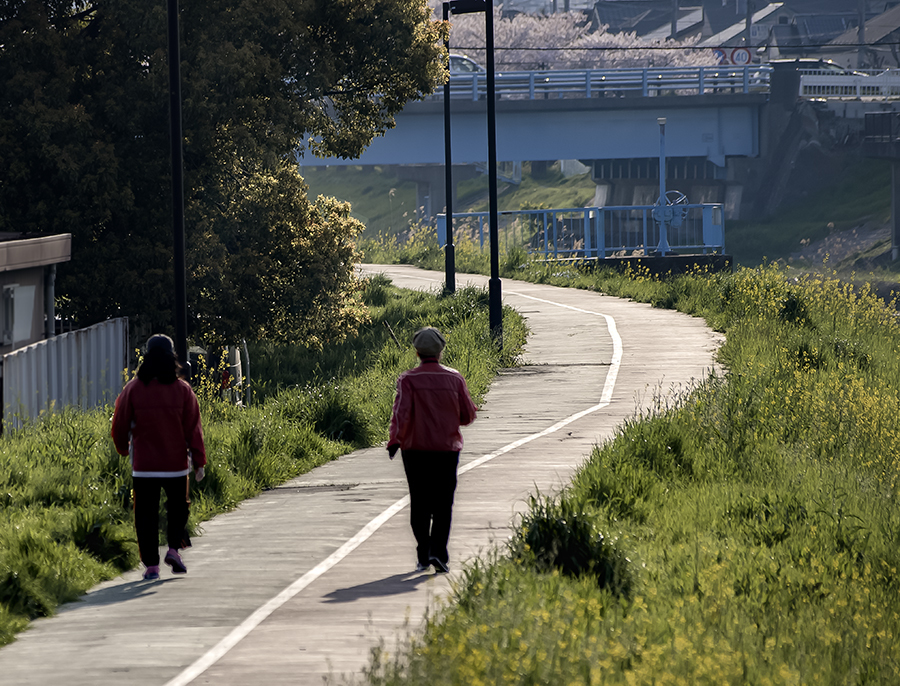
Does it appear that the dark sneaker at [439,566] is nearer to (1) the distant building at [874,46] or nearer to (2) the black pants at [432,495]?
(2) the black pants at [432,495]

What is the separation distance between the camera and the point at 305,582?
8594 millimetres

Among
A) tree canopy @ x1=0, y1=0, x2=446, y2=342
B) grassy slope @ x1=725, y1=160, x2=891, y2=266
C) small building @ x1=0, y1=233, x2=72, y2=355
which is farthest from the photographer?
grassy slope @ x1=725, y1=160, x2=891, y2=266

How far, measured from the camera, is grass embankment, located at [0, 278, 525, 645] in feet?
29.4

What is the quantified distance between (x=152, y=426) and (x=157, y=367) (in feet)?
1.40

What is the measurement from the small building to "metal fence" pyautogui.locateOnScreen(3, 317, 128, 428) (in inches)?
21.8

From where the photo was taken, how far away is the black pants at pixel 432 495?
8.68 m

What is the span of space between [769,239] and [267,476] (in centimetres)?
5679

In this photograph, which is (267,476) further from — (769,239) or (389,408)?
(769,239)

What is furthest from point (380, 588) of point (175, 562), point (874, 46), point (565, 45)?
point (565, 45)

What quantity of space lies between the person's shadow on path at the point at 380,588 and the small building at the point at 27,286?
9.20 m

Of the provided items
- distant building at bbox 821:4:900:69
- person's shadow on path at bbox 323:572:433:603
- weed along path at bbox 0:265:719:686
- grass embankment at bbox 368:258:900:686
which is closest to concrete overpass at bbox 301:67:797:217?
distant building at bbox 821:4:900:69

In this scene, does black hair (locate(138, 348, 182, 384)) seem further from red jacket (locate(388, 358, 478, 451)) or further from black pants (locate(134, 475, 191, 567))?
red jacket (locate(388, 358, 478, 451))

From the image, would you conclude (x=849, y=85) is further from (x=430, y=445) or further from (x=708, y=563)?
(x=430, y=445)

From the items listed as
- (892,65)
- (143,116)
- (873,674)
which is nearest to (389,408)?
(143,116)
